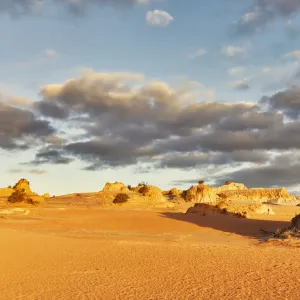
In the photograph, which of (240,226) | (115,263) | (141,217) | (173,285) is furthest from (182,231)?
(173,285)

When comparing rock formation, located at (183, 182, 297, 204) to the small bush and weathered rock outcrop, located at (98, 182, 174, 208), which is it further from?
the small bush

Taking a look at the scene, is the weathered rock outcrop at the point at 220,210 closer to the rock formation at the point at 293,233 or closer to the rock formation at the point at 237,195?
the rock formation at the point at 293,233

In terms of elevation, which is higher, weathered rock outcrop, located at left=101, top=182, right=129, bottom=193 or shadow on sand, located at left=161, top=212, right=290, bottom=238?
weathered rock outcrop, located at left=101, top=182, right=129, bottom=193

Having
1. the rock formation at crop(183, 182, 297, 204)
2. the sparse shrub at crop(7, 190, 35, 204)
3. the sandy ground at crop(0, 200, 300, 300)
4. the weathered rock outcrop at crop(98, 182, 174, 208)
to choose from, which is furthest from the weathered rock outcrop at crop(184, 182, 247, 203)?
the sandy ground at crop(0, 200, 300, 300)

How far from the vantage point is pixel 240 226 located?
97.2 feet

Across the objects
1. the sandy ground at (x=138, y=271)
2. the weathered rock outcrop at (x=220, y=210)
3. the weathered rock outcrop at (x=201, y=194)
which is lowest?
the sandy ground at (x=138, y=271)

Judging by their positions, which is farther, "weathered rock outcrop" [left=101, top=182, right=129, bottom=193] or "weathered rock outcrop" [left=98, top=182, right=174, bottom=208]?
"weathered rock outcrop" [left=101, top=182, right=129, bottom=193]

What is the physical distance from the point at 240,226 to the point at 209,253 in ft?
51.9

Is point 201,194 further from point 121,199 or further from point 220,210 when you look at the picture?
point 220,210

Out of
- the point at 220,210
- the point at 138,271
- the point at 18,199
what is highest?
the point at 18,199

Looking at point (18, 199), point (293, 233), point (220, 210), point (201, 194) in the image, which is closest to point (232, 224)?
point (220, 210)

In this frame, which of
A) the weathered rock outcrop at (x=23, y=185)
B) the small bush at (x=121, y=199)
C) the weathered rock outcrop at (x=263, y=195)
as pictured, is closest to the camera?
the small bush at (x=121, y=199)

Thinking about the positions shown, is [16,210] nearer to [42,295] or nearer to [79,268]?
[79,268]

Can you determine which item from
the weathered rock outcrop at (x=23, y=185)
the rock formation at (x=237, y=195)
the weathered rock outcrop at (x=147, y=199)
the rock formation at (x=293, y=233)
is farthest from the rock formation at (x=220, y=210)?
the weathered rock outcrop at (x=23, y=185)
